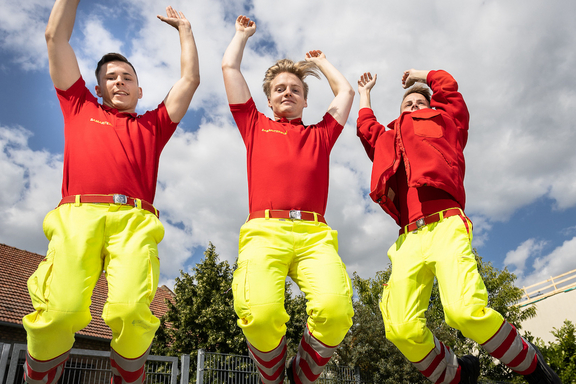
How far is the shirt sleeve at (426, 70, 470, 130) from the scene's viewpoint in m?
4.17

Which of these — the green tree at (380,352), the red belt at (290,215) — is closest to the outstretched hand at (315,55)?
the red belt at (290,215)

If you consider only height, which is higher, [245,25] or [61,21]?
[245,25]

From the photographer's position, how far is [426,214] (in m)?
3.56

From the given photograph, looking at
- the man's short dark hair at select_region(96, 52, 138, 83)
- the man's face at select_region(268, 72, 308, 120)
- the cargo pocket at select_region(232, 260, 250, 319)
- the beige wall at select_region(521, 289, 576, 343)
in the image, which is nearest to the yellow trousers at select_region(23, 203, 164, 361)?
the cargo pocket at select_region(232, 260, 250, 319)

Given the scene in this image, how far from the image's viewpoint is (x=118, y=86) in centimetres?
363

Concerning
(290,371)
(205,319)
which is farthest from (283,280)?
(205,319)

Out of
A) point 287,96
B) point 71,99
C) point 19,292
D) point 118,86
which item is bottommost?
point 71,99

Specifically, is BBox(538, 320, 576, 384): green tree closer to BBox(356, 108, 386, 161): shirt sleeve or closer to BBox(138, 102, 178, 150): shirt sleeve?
BBox(356, 108, 386, 161): shirt sleeve

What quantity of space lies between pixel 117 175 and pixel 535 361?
3.41 m

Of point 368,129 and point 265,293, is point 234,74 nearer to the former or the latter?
point 368,129

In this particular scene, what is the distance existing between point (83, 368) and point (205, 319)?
9.21 meters

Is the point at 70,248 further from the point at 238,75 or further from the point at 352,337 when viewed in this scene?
the point at 352,337

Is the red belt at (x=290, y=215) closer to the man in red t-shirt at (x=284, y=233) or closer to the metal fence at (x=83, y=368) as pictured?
the man in red t-shirt at (x=284, y=233)

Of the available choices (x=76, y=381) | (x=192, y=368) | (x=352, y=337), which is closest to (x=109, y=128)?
(x=76, y=381)
